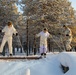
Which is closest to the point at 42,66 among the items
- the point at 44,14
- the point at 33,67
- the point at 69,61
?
the point at 33,67

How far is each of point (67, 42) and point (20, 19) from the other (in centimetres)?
2569

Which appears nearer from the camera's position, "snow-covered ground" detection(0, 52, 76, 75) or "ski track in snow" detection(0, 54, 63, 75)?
"snow-covered ground" detection(0, 52, 76, 75)

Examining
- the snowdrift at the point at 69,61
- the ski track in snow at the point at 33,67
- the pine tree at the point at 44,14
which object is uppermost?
the pine tree at the point at 44,14

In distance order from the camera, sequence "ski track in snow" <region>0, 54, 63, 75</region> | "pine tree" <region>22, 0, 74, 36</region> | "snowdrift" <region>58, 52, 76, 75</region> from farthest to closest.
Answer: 1. "pine tree" <region>22, 0, 74, 36</region>
2. "ski track in snow" <region>0, 54, 63, 75</region>
3. "snowdrift" <region>58, 52, 76, 75</region>

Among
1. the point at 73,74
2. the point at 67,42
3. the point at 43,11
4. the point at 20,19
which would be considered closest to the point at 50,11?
the point at 43,11

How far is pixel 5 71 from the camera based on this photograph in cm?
1145

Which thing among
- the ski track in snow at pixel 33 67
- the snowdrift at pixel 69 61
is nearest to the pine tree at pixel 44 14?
the ski track in snow at pixel 33 67

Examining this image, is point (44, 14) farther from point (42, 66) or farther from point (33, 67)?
point (33, 67)

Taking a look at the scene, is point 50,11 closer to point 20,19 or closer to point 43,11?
point 43,11

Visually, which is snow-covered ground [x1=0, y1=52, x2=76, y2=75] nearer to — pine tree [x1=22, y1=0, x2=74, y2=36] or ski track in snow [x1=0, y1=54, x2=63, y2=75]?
ski track in snow [x1=0, y1=54, x2=63, y2=75]

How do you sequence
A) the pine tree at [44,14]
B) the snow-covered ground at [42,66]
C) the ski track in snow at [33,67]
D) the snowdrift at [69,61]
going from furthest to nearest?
the pine tree at [44,14] < the ski track in snow at [33,67] < the snow-covered ground at [42,66] < the snowdrift at [69,61]

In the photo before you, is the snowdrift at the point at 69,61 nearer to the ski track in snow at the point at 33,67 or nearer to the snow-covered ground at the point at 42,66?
the snow-covered ground at the point at 42,66

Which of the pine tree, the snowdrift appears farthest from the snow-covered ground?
the pine tree

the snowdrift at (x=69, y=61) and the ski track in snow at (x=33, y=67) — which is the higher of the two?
the snowdrift at (x=69, y=61)
